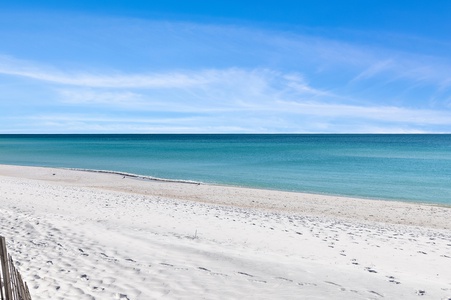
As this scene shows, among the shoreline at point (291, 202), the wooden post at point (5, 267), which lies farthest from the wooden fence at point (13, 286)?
the shoreline at point (291, 202)

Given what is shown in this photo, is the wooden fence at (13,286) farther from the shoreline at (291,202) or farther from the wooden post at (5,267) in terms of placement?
the shoreline at (291,202)

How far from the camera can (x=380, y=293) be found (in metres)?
6.73

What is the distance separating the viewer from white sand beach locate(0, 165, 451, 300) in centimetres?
689

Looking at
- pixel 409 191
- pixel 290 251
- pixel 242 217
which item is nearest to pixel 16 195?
pixel 242 217

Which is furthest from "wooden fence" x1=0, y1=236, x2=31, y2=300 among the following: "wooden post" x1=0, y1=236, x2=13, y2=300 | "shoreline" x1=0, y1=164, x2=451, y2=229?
"shoreline" x1=0, y1=164, x2=451, y2=229

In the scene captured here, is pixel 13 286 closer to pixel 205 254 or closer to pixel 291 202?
pixel 205 254

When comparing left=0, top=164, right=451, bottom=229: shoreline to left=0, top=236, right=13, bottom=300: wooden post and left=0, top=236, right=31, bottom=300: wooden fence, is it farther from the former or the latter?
left=0, top=236, right=13, bottom=300: wooden post

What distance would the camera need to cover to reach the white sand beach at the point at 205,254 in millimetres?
6895

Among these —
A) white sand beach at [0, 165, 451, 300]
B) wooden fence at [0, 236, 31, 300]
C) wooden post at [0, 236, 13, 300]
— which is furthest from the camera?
white sand beach at [0, 165, 451, 300]

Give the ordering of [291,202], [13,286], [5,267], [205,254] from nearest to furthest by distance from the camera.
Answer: [5,267]
[13,286]
[205,254]
[291,202]

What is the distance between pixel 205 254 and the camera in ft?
29.1

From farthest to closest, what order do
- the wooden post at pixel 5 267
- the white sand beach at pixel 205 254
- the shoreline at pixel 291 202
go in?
1. the shoreline at pixel 291 202
2. the white sand beach at pixel 205 254
3. the wooden post at pixel 5 267

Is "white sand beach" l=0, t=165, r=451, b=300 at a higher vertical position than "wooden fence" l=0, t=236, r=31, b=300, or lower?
lower

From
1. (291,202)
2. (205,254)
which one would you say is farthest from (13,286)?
(291,202)
